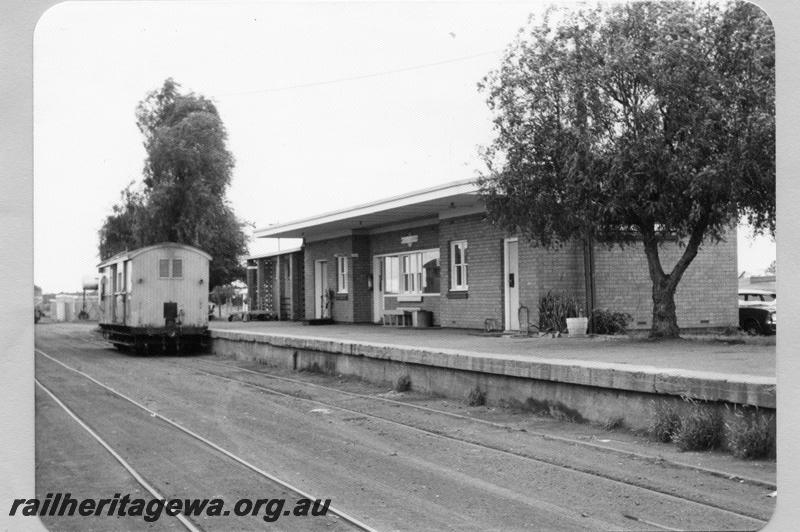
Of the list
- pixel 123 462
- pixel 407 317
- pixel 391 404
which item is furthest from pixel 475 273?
pixel 123 462

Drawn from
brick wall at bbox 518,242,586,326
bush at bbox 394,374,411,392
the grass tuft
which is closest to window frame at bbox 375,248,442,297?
brick wall at bbox 518,242,586,326

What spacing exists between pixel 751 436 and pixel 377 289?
1929 cm

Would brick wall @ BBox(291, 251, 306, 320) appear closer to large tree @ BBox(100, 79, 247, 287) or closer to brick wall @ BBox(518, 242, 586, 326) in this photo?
brick wall @ BBox(518, 242, 586, 326)

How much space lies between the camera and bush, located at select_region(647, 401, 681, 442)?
7926 millimetres

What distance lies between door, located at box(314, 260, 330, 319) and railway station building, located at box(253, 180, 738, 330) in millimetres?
2018

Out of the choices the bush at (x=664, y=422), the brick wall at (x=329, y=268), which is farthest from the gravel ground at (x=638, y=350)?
the brick wall at (x=329, y=268)

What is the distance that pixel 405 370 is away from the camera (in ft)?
42.2

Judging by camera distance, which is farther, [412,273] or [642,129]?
[412,273]

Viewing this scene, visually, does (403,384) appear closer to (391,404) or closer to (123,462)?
(391,404)

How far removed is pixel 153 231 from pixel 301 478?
392 centimetres

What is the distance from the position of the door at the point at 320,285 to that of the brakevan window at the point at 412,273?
3.72m

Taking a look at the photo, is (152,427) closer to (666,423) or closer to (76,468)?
(76,468)

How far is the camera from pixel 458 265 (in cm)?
2091

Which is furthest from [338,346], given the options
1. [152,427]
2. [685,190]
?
[685,190]
